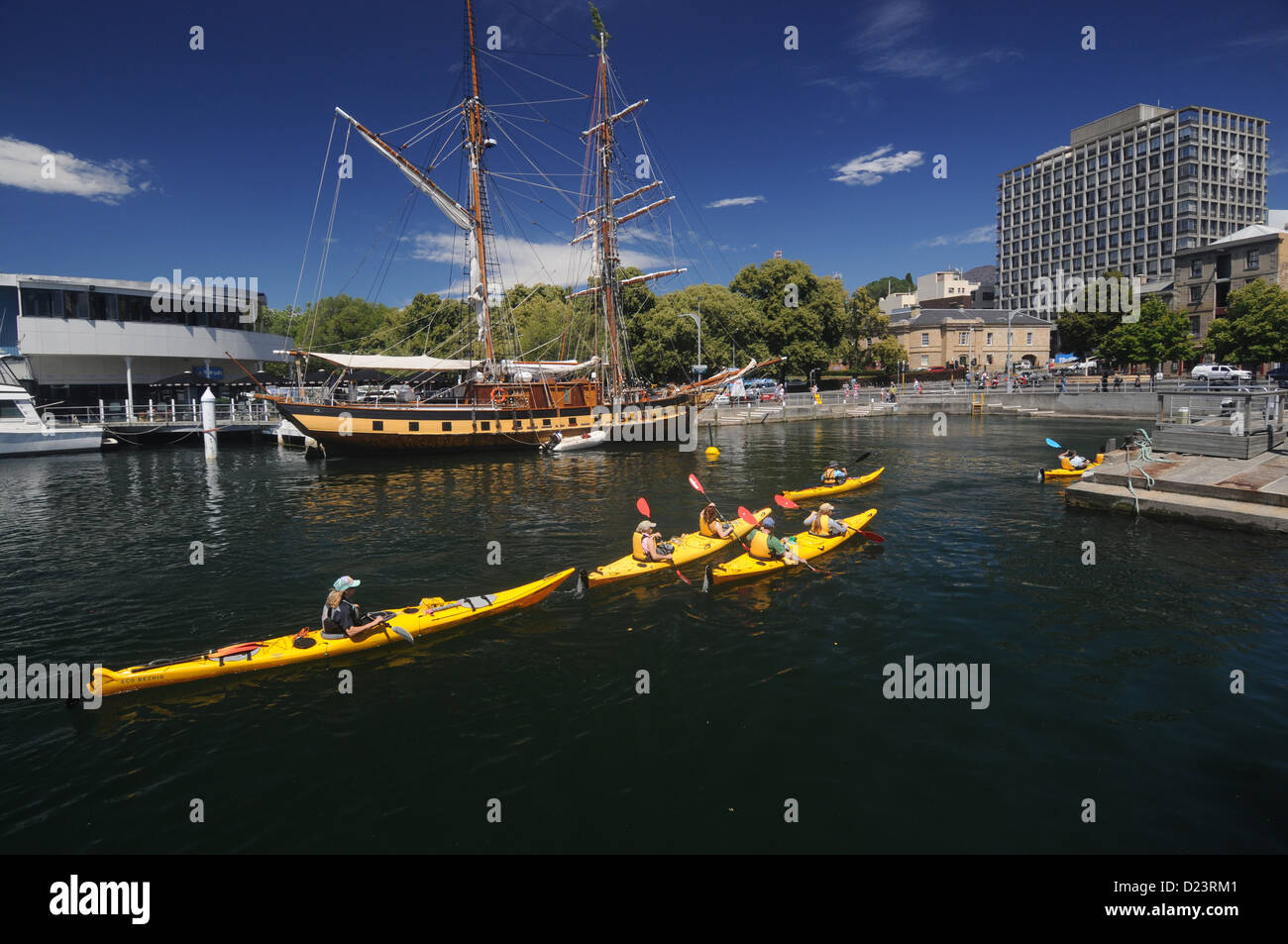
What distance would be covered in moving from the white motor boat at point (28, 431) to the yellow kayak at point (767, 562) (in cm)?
4966

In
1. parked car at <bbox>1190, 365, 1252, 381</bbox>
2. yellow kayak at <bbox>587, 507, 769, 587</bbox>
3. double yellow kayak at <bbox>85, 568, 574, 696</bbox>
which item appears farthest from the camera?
parked car at <bbox>1190, 365, 1252, 381</bbox>

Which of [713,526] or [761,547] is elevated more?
[713,526]

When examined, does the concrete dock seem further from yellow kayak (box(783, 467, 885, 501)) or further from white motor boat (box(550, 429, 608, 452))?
white motor boat (box(550, 429, 608, 452))

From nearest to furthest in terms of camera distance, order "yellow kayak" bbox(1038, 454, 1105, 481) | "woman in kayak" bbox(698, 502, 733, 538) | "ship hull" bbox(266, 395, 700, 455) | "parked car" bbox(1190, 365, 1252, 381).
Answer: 1. "woman in kayak" bbox(698, 502, 733, 538)
2. "yellow kayak" bbox(1038, 454, 1105, 481)
3. "ship hull" bbox(266, 395, 700, 455)
4. "parked car" bbox(1190, 365, 1252, 381)

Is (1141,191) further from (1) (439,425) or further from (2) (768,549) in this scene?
(2) (768,549)

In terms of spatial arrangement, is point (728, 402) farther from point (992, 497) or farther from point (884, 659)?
point (884, 659)

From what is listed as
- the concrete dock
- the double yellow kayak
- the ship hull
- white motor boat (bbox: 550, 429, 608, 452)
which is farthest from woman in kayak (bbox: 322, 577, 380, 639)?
white motor boat (bbox: 550, 429, 608, 452)

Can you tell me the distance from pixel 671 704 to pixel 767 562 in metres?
7.25

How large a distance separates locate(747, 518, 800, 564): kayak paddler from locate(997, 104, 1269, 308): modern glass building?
112m

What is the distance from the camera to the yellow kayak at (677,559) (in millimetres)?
17484

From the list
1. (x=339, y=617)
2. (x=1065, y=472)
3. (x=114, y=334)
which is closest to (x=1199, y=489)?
(x=1065, y=472)

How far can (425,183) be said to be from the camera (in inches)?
1729

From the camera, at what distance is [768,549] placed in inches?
715

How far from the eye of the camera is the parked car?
59344 mm
